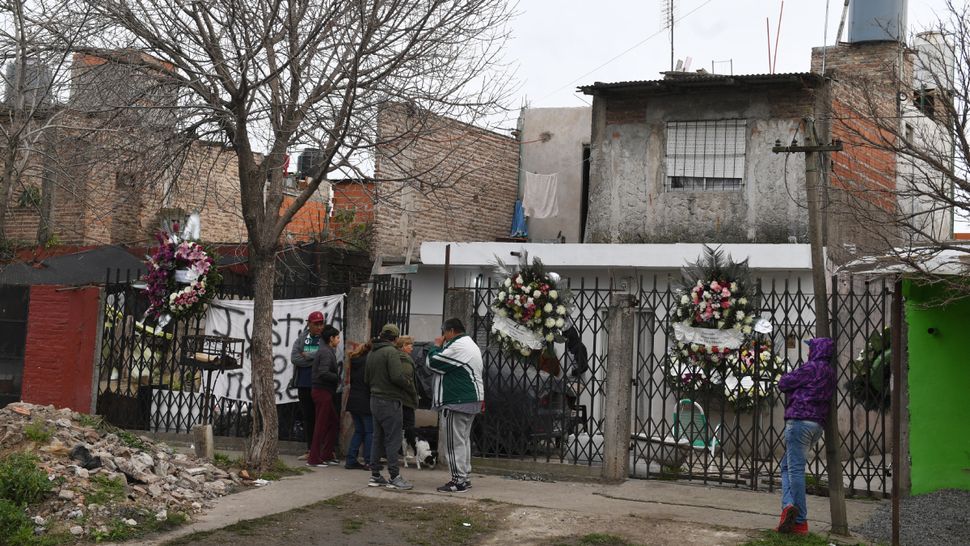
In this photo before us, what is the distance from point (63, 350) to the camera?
570 inches

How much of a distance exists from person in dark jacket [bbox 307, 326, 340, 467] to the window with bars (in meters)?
9.39

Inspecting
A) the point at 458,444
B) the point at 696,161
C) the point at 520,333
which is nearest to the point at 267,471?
the point at 458,444

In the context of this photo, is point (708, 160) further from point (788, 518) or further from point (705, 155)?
point (788, 518)

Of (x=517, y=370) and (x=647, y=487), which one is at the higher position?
(x=517, y=370)

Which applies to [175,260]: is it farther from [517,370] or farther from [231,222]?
[231,222]

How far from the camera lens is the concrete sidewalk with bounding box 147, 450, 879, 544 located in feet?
30.0

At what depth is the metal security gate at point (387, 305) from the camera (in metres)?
12.9

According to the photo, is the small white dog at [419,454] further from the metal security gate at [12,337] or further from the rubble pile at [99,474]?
the metal security gate at [12,337]

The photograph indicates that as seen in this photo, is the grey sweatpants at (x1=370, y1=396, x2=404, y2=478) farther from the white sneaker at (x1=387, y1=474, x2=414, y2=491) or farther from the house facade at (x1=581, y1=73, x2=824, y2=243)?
the house facade at (x1=581, y1=73, x2=824, y2=243)

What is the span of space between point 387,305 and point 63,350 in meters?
5.27

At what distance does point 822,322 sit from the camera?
8.61m

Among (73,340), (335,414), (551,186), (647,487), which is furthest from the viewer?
(551,186)

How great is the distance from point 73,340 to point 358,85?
6.43m

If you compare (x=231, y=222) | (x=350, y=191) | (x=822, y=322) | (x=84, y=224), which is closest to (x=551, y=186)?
(x=350, y=191)
